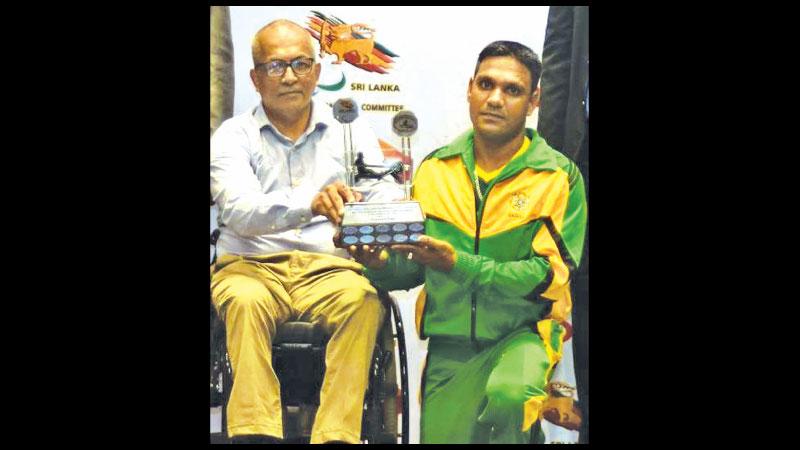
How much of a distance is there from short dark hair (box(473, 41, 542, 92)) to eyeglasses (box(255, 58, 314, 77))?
0.94m

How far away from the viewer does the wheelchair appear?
6.48 metres

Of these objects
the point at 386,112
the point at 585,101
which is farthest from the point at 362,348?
the point at 585,101

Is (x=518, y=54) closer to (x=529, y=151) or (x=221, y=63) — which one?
(x=529, y=151)

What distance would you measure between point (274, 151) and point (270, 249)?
1.78 ft

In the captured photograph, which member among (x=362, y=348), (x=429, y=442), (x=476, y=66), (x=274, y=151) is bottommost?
(x=429, y=442)

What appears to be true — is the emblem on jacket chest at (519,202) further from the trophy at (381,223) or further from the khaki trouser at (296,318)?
the khaki trouser at (296,318)

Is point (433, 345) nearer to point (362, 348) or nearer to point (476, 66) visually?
point (362, 348)

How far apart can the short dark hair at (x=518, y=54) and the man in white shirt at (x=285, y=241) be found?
79 cm

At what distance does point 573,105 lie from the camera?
22.0 ft

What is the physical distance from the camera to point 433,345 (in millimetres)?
6625

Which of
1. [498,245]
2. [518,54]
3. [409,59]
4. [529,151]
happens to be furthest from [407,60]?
[498,245]

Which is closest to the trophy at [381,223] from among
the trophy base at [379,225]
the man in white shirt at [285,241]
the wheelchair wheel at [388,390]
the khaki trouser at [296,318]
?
the trophy base at [379,225]

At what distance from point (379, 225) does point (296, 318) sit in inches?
27.1

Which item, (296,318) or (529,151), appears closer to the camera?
(296,318)
